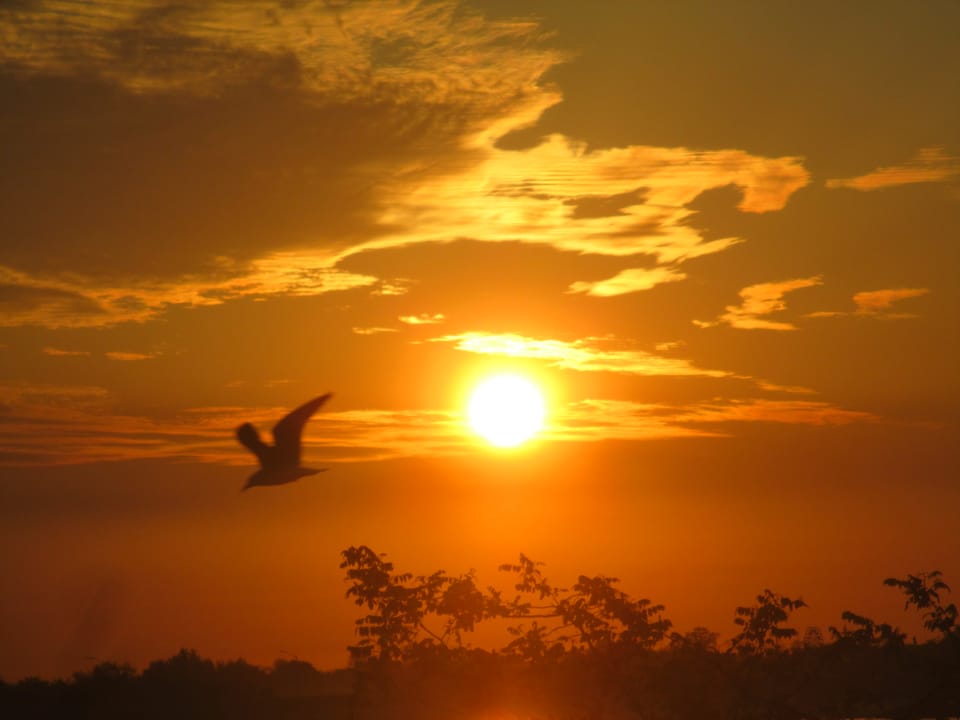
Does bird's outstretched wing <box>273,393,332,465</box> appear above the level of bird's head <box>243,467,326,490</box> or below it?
above

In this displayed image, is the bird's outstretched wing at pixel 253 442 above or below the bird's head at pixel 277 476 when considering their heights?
above

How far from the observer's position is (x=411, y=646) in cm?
2012

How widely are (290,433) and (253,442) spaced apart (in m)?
0.79

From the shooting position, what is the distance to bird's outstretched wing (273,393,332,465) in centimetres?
1942

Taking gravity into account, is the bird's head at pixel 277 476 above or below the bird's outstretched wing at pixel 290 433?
below

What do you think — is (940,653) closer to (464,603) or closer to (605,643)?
(605,643)

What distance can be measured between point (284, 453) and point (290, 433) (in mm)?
378

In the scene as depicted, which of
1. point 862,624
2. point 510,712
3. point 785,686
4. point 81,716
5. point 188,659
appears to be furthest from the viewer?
point 188,659

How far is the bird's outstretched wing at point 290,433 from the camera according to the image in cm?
1942

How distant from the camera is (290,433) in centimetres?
1947

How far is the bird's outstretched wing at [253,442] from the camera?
19.7m

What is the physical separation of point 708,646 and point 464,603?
429 cm

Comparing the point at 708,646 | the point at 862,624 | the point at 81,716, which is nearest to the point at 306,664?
the point at 81,716

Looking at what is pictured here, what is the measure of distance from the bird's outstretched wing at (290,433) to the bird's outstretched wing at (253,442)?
294mm
